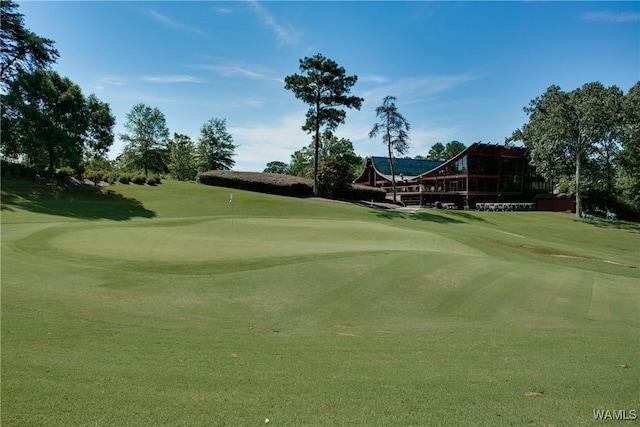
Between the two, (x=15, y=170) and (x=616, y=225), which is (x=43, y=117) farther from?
(x=616, y=225)

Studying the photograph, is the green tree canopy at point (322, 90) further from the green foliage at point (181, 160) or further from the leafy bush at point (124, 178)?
the green foliage at point (181, 160)

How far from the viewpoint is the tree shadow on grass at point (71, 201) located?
27828 mm

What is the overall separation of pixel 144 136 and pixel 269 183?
104ft

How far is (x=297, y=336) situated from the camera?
6953 mm

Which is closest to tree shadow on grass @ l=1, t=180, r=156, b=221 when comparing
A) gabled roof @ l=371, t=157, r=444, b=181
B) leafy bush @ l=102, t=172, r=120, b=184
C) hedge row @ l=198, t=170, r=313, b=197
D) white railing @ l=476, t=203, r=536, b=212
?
leafy bush @ l=102, t=172, r=120, b=184

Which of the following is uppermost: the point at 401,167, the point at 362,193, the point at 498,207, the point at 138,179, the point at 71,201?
the point at 401,167

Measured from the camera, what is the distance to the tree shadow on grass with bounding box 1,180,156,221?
27.8 meters

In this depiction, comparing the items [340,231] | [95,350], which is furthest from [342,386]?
[340,231]

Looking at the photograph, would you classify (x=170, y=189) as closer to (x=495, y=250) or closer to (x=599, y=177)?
(x=495, y=250)

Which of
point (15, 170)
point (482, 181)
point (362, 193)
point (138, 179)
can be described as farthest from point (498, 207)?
point (15, 170)

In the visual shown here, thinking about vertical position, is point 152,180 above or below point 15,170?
below

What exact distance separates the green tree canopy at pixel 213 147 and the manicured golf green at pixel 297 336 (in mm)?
60283

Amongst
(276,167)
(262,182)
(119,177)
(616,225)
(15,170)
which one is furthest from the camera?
(276,167)

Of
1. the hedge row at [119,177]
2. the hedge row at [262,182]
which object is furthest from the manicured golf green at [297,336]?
the hedge row at [262,182]
